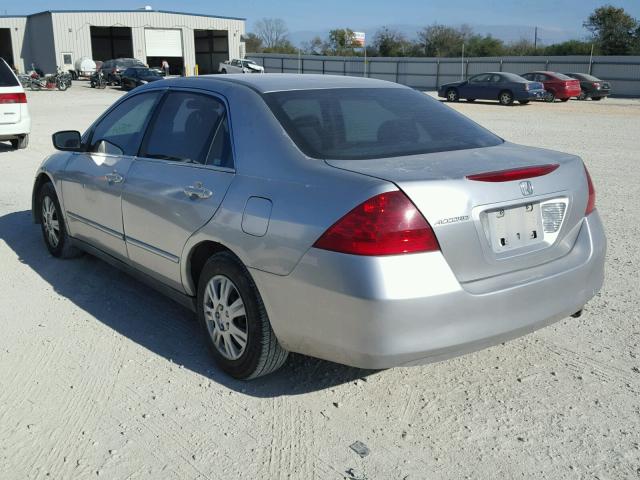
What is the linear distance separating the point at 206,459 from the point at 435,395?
1251 mm

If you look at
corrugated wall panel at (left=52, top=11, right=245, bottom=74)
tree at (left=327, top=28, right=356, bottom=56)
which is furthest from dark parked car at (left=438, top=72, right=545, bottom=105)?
tree at (left=327, top=28, right=356, bottom=56)

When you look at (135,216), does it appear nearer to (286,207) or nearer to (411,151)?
(286,207)

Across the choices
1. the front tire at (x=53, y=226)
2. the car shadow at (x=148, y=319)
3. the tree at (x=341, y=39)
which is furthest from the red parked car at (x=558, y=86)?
the tree at (x=341, y=39)

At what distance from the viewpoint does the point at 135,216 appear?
14.3 ft

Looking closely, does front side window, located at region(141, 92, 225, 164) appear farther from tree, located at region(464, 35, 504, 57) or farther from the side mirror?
tree, located at region(464, 35, 504, 57)

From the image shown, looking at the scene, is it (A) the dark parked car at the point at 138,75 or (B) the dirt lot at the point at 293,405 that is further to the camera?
(A) the dark parked car at the point at 138,75

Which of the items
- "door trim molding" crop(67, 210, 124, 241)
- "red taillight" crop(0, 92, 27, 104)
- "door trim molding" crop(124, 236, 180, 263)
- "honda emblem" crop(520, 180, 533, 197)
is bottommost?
"door trim molding" crop(67, 210, 124, 241)

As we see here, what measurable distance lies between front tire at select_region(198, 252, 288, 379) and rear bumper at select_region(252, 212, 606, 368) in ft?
0.39

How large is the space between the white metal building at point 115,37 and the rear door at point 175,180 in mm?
53209

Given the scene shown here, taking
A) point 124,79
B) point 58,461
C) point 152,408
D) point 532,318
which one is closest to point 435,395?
point 532,318

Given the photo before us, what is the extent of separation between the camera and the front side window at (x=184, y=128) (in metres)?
3.94

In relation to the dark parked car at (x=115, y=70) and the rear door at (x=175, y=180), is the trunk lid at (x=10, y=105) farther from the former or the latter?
the dark parked car at (x=115, y=70)

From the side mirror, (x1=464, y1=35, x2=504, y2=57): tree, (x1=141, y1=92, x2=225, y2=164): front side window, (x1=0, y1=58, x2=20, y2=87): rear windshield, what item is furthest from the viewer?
(x1=464, y1=35, x2=504, y2=57): tree

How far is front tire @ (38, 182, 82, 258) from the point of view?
5721 millimetres
